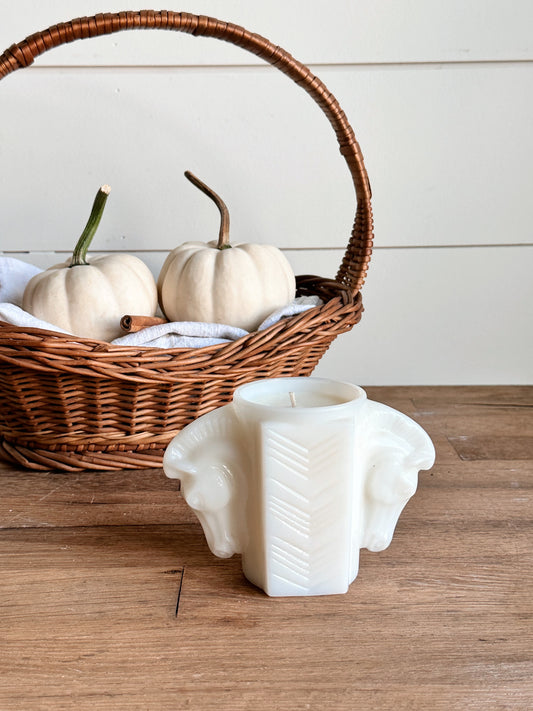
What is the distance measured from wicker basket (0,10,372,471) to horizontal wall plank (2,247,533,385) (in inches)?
13.5

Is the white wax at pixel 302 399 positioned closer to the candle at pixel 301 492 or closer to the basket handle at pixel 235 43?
the candle at pixel 301 492

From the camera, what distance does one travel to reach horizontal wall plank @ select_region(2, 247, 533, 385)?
1122 millimetres

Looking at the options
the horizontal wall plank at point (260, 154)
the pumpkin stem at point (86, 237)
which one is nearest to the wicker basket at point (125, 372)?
the pumpkin stem at point (86, 237)

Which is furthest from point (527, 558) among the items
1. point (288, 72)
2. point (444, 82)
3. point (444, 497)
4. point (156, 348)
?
point (444, 82)

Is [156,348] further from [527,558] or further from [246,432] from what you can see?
[527,558]

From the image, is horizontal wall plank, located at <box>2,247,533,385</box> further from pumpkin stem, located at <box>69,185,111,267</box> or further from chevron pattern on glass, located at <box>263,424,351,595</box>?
chevron pattern on glass, located at <box>263,424,351,595</box>

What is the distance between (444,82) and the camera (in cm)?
106

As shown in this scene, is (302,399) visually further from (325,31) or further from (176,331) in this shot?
(325,31)

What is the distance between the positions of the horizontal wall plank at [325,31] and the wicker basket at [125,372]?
0.32 m

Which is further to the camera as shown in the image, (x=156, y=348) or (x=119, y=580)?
(x=156, y=348)

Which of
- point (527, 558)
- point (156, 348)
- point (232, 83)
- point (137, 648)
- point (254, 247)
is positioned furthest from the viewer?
point (232, 83)

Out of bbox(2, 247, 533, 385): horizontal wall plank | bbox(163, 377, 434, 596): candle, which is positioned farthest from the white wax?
bbox(2, 247, 533, 385): horizontal wall plank

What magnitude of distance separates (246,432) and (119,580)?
156 millimetres

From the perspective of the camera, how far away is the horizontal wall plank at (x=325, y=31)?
1.03m
